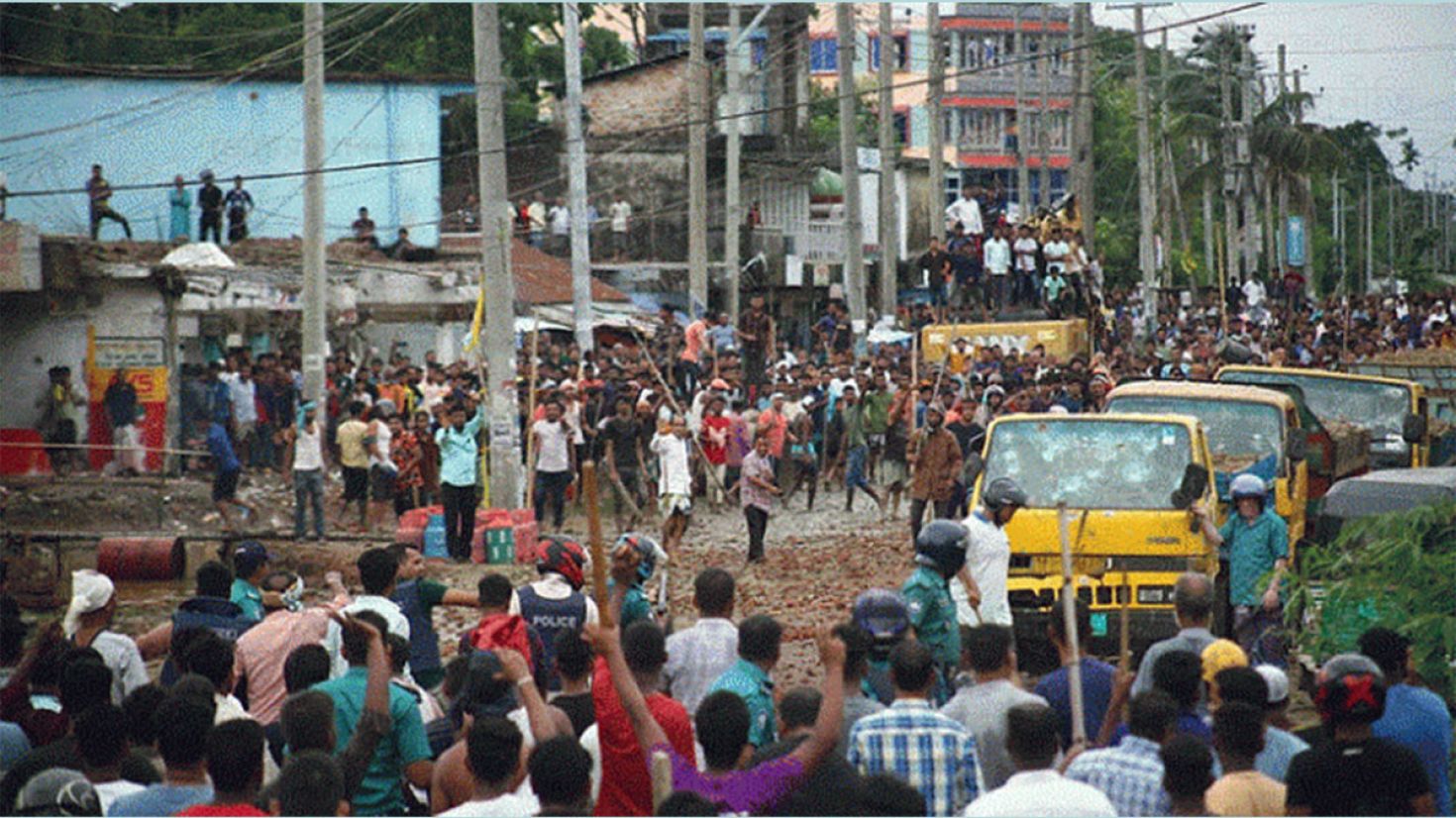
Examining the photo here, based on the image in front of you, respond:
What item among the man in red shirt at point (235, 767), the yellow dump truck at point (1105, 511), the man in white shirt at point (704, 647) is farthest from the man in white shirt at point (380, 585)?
the yellow dump truck at point (1105, 511)

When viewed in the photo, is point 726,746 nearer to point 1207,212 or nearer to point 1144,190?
point 1144,190

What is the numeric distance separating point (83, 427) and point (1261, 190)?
58.2 meters

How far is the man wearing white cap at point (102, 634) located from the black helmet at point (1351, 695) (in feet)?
17.2

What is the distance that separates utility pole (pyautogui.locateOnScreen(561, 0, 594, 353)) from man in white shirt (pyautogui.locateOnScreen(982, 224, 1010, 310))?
23.3 ft

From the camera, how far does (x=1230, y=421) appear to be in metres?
18.9

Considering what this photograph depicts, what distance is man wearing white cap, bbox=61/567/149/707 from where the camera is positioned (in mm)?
9906

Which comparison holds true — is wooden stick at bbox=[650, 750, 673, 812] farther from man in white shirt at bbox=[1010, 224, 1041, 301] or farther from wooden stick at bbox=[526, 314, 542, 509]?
man in white shirt at bbox=[1010, 224, 1041, 301]

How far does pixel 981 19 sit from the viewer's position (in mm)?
101188

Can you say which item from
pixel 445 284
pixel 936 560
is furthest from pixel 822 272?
pixel 936 560

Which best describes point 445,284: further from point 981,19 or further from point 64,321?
point 981,19

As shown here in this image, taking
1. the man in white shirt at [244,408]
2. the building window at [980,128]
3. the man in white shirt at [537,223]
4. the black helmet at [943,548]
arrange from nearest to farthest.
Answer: the black helmet at [943,548]
the man in white shirt at [244,408]
the man in white shirt at [537,223]
the building window at [980,128]

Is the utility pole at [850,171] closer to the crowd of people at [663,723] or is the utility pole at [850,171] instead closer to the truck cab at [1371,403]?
the truck cab at [1371,403]

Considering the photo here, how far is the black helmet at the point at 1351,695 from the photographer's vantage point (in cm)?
746

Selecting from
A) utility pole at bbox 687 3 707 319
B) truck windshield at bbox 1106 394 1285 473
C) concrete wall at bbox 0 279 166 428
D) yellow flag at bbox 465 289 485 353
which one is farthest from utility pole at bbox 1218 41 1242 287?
truck windshield at bbox 1106 394 1285 473
